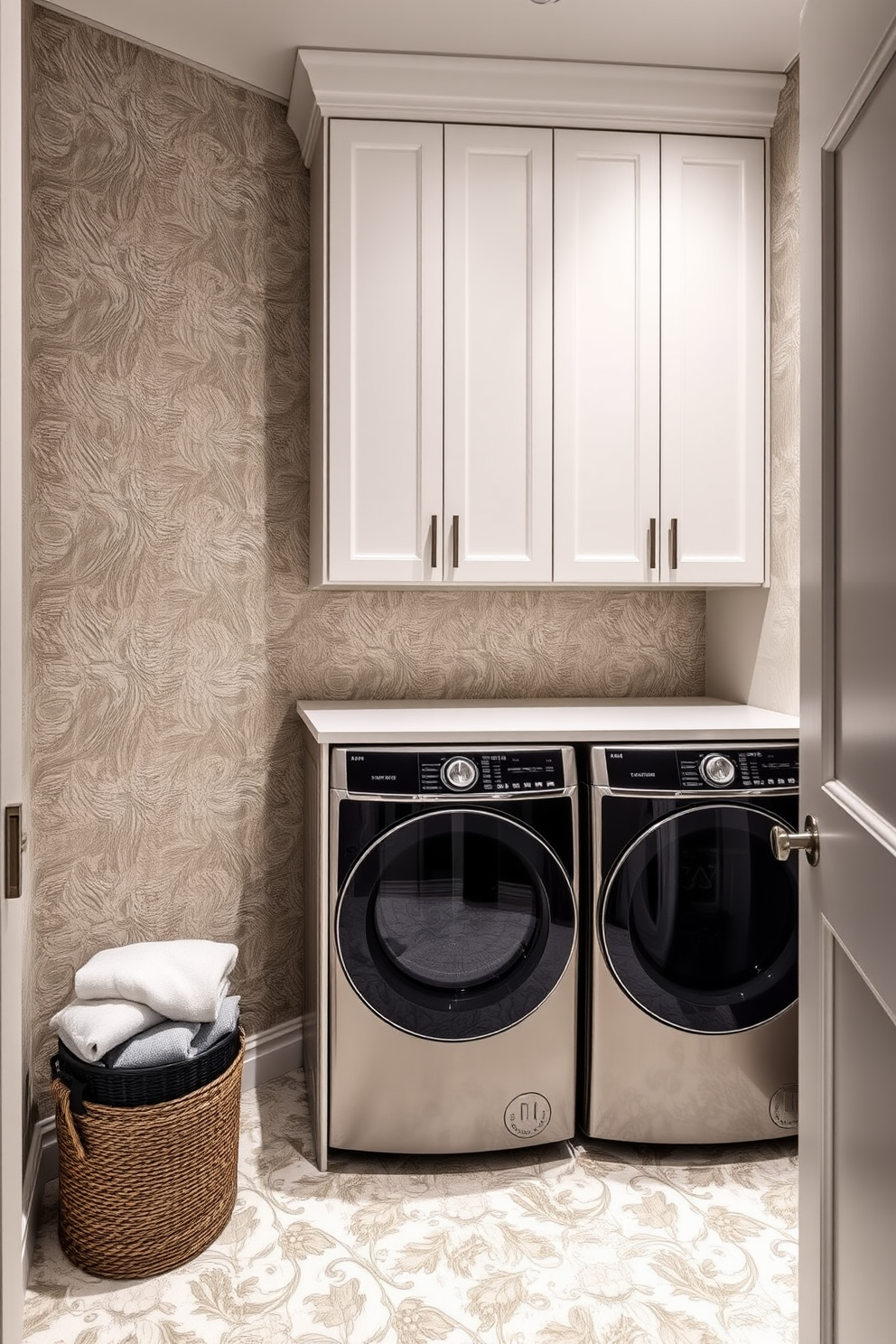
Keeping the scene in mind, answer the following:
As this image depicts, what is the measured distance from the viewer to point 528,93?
7.34 ft

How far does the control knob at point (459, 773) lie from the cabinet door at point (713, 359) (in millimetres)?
767

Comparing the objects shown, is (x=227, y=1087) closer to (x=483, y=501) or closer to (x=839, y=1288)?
(x=839, y=1288)

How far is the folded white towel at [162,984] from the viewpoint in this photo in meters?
1.85

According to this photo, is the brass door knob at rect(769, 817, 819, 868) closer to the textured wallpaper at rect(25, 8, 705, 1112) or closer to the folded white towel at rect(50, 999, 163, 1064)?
the folded white towel at rect(50, 999, 163, 1064)

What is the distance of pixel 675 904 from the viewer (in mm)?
2098

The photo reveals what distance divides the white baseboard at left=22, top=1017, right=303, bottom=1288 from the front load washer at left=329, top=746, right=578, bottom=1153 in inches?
18.4

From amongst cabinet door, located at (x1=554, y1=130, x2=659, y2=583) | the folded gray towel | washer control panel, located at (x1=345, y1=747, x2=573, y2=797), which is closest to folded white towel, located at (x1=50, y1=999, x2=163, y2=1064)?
the folded gray towel

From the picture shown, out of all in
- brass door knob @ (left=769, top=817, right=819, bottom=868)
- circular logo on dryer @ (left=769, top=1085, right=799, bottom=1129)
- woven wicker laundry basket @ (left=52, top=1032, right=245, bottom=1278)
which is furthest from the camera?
circular logo on dryer @ (left=769, top=1085, right=799, bottom=1129)

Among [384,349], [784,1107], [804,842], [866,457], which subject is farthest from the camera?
[384,349]

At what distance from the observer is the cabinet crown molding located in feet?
7.20

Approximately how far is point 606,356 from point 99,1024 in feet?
6.16

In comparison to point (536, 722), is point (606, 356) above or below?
above

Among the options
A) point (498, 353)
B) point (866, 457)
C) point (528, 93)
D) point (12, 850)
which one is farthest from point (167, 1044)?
point (528, 93)

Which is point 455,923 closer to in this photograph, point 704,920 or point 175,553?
point 704,920
